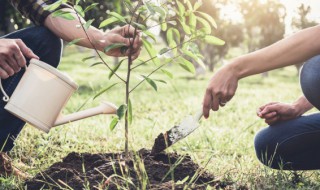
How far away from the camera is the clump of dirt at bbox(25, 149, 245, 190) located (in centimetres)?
188

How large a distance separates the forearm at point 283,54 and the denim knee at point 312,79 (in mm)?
→ 211

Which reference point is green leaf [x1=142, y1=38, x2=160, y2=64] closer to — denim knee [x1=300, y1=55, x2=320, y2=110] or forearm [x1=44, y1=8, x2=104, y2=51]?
forearm [x1=44, y1=8, x2=104, y2=51]

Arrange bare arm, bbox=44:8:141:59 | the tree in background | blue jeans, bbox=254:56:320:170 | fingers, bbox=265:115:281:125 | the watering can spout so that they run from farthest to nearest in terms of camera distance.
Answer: the tree in background
fingers, bbox=265:115:281:125
blue jeans, bbox=254:56:320:170
bare arm, bbox=44:8:141:59
the watering can spout

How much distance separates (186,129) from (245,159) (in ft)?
2.90

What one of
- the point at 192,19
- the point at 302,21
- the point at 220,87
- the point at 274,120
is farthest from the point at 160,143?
the point at 302,21

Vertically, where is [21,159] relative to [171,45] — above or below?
below

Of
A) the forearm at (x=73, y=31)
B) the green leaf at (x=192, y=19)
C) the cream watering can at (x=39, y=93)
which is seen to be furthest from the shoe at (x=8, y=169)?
the green leaf at (x=192, y=19)

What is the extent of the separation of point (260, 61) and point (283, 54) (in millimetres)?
110

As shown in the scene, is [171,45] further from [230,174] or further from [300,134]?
[300,134]

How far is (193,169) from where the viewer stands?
7.09 ft

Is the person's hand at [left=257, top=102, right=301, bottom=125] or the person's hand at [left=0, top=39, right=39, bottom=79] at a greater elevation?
the person's hand at [left=0, top=39, right=39, bottom=79]

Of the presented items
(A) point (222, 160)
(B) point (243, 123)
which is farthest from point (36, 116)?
(B) point (243, 123)

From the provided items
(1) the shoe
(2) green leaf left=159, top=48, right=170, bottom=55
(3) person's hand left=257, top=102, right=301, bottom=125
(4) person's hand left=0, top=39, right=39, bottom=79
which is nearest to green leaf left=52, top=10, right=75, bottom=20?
(4) person's hand left=0, top=39, right=39, bottom=79

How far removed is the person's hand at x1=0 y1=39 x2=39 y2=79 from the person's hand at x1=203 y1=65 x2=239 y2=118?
0.92 meters
